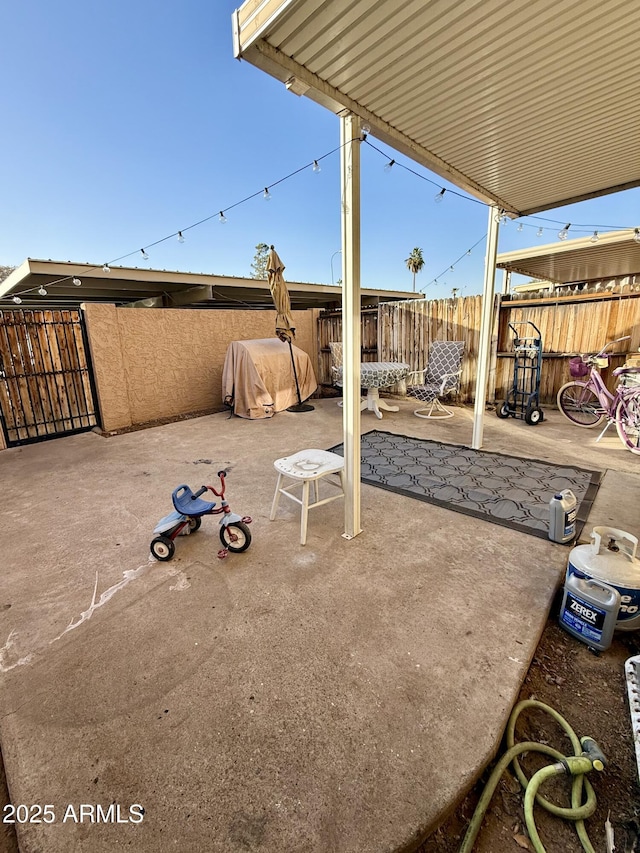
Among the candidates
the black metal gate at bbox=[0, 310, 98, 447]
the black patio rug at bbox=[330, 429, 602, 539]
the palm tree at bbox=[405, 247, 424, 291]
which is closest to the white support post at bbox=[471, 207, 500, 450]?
the black patio rug at bbox=[330, 429, 602, 539]

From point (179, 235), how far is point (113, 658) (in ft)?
12.5

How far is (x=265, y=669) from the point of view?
1400 mm

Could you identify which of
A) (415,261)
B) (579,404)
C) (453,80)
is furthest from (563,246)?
(415,261)

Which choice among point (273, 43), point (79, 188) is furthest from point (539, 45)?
point (79, 188)

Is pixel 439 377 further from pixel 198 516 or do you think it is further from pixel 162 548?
pixel 162 548

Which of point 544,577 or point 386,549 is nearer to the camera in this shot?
point 544,577

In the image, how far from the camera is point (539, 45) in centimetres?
170

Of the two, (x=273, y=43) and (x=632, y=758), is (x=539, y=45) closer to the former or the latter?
(x=273, y=43)

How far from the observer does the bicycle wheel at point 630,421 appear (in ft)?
12.1

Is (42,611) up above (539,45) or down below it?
below

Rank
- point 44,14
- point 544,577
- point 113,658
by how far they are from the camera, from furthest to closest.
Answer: point 44,14, point 544,577, point 113,658

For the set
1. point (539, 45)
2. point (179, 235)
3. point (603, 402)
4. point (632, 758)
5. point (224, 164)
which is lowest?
point (632, 758)

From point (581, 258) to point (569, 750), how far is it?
9.24 meters

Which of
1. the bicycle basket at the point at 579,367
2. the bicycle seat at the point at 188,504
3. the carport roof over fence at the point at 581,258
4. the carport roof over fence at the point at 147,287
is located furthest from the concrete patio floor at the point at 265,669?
the carport roof over fence at the point at 581,258
